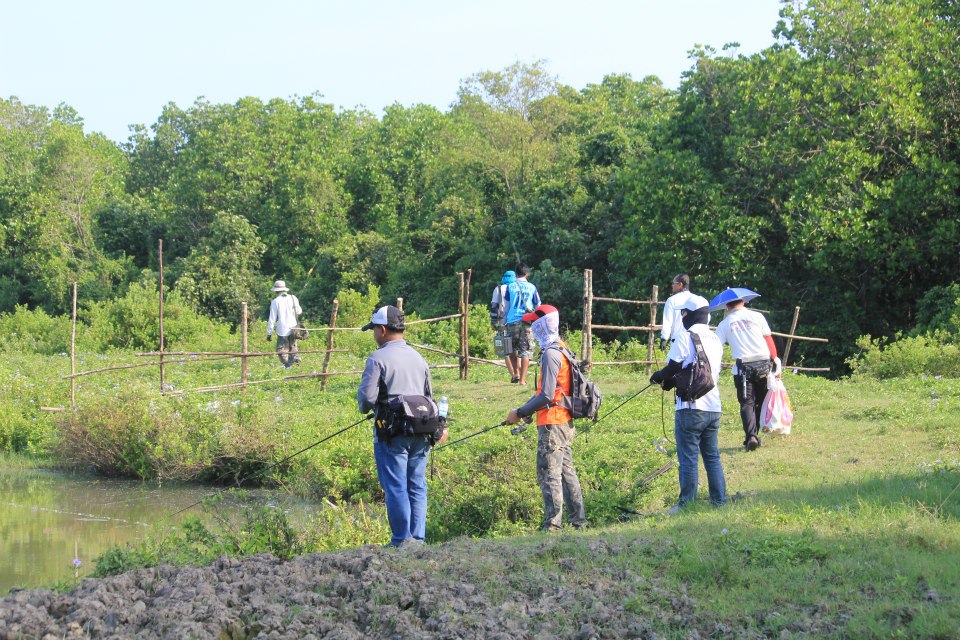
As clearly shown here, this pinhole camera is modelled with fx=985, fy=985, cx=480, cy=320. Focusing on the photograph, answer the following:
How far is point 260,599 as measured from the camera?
5492 millimetres

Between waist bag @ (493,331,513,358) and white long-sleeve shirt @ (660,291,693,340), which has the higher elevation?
white long-sleeve shirt @ (660,291,693,340)

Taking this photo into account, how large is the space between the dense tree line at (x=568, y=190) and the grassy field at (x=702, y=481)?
6.61 metres

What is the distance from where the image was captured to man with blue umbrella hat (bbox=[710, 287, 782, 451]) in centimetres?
1019

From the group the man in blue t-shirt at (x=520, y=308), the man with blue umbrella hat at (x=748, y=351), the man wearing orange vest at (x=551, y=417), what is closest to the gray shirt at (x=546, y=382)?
the man wearing orange vest at (x=551, y=417)

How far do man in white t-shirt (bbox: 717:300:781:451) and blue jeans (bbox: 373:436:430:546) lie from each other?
160 inches

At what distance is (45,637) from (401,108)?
4042 cm

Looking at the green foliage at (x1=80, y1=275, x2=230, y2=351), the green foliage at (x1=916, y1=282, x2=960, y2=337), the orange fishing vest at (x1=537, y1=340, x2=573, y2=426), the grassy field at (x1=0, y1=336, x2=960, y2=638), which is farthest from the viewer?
the green foliage at (x1=80, y1=275, x2=230, y2=351)

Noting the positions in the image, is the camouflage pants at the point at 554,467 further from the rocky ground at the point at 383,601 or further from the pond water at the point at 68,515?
the pond water at the point at 68,515

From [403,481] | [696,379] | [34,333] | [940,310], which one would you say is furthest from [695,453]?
[34,333]

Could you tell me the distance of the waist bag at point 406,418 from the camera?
282 inches

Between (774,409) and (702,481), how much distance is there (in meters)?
1.64

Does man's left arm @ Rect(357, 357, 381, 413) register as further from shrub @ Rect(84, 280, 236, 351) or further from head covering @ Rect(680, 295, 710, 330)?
shrub @ Rect(84, 280, 236, 351)

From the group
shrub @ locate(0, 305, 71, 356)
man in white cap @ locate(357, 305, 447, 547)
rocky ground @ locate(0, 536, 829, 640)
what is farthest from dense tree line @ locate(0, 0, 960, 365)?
rocky ground @ locate(0, 536, 829, 640)

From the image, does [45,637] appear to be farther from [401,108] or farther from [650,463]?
→ [401,108]
